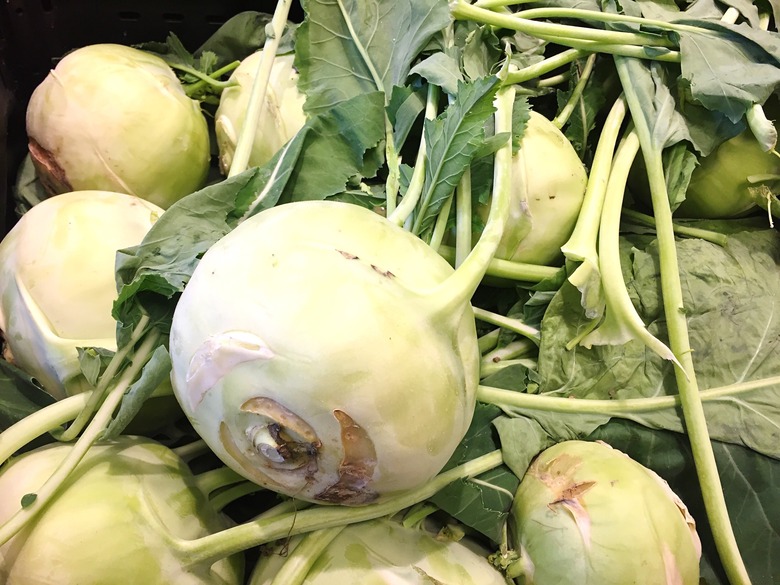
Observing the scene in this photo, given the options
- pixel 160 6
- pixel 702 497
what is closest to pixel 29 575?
pixel 702 497

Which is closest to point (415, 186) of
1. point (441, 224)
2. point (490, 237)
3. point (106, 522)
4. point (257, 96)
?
point (441, 224)

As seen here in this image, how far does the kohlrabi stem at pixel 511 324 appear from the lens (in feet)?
4.33

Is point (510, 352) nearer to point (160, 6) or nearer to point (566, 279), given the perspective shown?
point (566, 279)

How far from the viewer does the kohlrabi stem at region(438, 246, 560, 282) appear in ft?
4.28

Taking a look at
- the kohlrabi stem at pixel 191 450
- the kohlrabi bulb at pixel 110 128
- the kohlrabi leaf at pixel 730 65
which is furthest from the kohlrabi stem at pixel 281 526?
the kohlrabi leaf at pixel 730 65

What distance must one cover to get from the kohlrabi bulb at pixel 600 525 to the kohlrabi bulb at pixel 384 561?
0.12 meters

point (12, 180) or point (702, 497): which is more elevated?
point (12, 180)

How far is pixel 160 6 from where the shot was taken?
1.76m

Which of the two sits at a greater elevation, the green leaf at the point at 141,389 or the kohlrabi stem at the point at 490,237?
the kohlrabi stem at the point at 490,237

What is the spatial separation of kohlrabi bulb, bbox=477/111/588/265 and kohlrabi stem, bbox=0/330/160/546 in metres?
0.73

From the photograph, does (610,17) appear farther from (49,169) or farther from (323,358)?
(49,169)

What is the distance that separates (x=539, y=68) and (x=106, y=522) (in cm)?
124

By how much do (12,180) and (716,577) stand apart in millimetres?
1922

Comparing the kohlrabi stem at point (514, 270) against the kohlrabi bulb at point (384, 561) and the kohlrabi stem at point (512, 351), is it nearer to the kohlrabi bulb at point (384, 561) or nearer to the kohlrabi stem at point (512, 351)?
the kohlrabi stem at point (512, 351)
